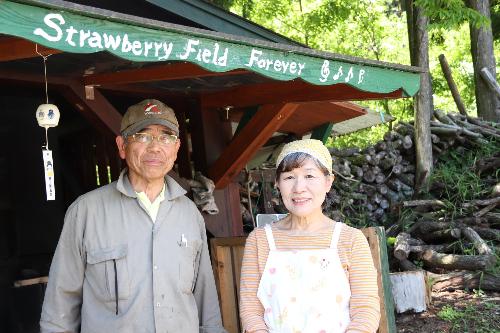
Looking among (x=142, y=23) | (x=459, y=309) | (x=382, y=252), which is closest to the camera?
(x=142, y=23)

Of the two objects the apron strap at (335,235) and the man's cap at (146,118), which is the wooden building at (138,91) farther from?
the apron strap at (335,235)

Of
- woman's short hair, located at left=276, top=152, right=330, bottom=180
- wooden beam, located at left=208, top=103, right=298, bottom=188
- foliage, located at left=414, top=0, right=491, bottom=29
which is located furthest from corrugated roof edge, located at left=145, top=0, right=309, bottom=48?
foliage, located at left=414, top=0, right=491, bottom=29

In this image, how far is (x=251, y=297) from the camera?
292cm

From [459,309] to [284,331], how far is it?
16.6ft

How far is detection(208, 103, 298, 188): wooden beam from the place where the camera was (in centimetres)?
488

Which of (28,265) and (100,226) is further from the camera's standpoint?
(28,265)

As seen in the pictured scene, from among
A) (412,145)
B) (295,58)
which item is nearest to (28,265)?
(295,58)

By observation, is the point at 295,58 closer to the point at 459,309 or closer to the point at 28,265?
the point at 28,265

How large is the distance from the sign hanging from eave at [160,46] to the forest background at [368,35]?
11518 millimetres

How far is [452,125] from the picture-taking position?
11.8 metres

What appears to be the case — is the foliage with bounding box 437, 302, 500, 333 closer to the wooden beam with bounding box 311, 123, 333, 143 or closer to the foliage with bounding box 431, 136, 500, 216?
the wooden beam with bounding box 311, 123, 333, 143

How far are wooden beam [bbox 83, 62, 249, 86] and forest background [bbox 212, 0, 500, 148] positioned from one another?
424 inches

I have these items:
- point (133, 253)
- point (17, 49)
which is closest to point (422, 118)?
point (133, 253)

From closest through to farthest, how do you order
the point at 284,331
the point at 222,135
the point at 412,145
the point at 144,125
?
the point at 284,331, the point at 144,125, the point at 222,135, the point at 412,145
